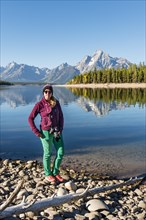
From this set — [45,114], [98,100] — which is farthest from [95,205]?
[98,100]

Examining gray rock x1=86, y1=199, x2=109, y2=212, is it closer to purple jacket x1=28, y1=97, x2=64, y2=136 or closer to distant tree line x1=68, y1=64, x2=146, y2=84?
purple jacket x1=28, y1=97, x2=64, y2=136

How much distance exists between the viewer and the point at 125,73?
160750mm

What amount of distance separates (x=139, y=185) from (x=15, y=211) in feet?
20.4

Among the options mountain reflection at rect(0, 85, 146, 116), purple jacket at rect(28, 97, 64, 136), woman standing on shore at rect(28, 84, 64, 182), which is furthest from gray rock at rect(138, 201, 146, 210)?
mountain reflection at rect(0, 85, 146, 116)

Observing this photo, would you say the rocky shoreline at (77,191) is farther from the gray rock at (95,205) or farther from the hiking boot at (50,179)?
the hiking boot at (50,179)

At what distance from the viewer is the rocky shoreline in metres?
9.22

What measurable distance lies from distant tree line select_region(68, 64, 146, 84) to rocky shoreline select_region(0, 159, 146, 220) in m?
141

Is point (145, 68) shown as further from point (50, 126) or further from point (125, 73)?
point (50, 126)

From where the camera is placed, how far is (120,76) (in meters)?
165

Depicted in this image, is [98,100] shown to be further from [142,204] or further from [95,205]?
[95,205]

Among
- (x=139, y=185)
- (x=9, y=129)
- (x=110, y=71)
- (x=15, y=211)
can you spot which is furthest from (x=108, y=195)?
(x=110, y=71)

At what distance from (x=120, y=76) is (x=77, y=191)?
515 ft

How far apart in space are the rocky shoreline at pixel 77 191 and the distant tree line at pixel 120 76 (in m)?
141

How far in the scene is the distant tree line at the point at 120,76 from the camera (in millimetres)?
153750
